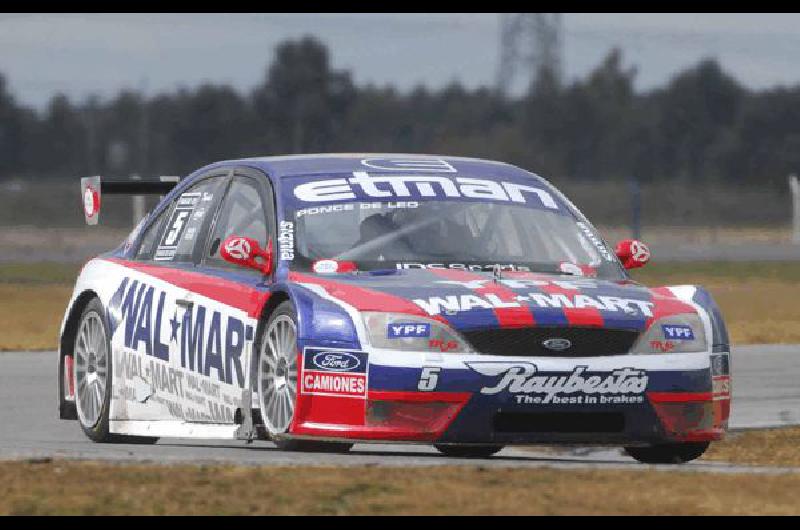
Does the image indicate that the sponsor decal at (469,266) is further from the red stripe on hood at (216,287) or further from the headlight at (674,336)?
the headlight at (674,336)

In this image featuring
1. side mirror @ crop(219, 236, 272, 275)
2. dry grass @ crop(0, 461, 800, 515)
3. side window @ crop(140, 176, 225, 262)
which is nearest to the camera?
dry grass @ crop(0, 461, 800, 515)

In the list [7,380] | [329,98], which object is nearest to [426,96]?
[329,98]

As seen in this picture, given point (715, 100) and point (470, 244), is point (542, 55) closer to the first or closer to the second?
point (715, 100)

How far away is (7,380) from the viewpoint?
15328 millimetres

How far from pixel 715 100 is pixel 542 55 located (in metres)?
6.62

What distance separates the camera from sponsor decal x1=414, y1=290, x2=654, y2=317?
895 centimetres

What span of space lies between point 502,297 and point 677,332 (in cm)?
79

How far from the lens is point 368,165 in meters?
10.4

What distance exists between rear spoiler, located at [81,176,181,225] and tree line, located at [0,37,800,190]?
45.0 metres

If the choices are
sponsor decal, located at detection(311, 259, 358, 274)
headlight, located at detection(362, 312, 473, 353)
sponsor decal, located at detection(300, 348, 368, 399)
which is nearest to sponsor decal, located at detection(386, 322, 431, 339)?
headlight, located at detection(362, 312, 473, 353)

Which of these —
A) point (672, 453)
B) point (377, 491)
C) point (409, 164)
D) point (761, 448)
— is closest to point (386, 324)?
point (377, 491)

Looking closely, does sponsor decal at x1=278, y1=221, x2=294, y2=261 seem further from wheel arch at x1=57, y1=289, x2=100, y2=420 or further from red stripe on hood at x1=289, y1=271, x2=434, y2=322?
wheel arch at x1=57, y1=289, x2=100, y2=420

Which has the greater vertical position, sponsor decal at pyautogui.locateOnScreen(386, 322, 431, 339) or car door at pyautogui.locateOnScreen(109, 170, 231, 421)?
sponsor decal at pyautogui.locateOnScreen(386, 322, 431, 339)

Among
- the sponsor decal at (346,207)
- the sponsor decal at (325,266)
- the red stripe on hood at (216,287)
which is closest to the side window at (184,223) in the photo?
the red stripe on hood at (216,287)
